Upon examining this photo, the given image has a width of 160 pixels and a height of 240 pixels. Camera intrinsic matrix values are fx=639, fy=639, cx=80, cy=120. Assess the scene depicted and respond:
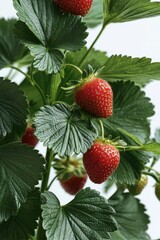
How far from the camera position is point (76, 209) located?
928 millimetres

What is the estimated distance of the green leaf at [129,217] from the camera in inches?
43.6

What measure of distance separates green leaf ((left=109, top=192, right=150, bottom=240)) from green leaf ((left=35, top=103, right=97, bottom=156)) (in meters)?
0.27

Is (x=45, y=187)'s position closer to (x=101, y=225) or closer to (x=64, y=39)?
(x=101, y=225)

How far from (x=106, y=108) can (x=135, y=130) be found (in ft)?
0.52

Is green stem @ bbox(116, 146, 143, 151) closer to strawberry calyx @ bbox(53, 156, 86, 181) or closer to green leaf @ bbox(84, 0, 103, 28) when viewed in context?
strawberry calyx @ bbox(53, 156, 86, 181)

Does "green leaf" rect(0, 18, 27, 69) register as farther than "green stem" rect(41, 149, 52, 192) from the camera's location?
Yes

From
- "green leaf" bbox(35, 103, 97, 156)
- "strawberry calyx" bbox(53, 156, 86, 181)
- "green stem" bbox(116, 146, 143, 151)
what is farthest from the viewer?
"strawberry calyx" bbox(53, 156, 86, 181)

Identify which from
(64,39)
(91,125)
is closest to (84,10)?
(64,39)

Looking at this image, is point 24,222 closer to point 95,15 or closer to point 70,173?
point 70,173

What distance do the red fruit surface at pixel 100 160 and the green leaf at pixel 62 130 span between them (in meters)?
0.03

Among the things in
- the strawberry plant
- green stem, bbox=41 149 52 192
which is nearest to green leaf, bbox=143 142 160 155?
the strawberry plant

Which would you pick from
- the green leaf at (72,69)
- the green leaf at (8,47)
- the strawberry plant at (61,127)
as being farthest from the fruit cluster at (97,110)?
the green leaf at (8,47)

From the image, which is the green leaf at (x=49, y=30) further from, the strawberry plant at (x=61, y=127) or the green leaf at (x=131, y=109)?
the green leaf at (x=131, y=109)

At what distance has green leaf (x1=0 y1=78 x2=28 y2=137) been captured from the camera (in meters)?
0.91
